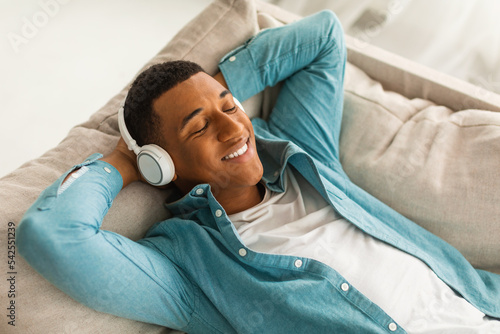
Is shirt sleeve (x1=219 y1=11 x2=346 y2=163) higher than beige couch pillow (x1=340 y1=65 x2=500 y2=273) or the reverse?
higher

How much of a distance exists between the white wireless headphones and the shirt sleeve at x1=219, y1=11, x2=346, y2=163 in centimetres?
43

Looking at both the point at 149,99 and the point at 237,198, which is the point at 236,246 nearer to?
the point at 237,198

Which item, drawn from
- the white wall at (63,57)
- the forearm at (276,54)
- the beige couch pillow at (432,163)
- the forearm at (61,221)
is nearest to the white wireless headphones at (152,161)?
the forearm at (61,221)

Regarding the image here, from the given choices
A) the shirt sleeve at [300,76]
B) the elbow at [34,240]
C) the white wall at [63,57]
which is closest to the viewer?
the elbow at [34,240]

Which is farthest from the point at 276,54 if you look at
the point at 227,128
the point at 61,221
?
the point at 61,221

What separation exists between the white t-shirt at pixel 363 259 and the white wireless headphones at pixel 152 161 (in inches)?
9.9

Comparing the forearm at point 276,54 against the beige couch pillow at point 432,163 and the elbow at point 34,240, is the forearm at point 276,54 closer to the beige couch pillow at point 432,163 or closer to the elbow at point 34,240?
the beige couch pillow at point 432,163

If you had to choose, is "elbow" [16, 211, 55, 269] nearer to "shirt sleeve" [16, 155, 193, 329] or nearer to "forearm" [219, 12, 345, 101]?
"shirt sleeve" [16, 155, 193, 329]

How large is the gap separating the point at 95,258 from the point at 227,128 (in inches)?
Answer: 19.0

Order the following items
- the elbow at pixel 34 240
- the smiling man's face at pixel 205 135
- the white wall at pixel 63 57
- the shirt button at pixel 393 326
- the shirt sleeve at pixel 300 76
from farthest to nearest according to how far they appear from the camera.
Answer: the white wall at pixel 63 57 → the shirt sleeve at pixel 300 76 → the smiling man's face at pixel 205 135 → the shirt button at pixel 393 326 → the elbow at pixel 34 240

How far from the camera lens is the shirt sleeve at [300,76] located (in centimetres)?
152

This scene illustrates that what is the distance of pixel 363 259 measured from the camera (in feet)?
4.02

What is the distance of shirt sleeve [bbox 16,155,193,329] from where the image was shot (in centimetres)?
96

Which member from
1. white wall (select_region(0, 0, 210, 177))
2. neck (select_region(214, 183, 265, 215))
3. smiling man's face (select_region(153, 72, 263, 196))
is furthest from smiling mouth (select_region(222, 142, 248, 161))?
white wall (select_region(0, 0, 210, 177))
